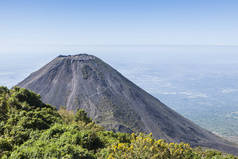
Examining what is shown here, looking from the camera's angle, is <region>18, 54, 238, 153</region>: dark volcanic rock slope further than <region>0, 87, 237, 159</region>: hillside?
Yes

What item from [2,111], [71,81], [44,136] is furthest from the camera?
[71,81]

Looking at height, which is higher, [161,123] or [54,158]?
[54,158]

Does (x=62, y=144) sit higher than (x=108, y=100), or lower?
higher

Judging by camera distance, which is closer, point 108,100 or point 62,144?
Answer: point 62,144

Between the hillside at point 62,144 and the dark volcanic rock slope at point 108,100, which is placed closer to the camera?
the hillside at point 62,144

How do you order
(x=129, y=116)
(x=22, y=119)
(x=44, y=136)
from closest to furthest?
(x=44, y=136)
(x=22, y=119)
(x=129, y=116)

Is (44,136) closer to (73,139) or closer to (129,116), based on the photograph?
(73,139)

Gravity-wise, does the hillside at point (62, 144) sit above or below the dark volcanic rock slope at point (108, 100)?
above

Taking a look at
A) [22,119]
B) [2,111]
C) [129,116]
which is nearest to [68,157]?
[22,119]
